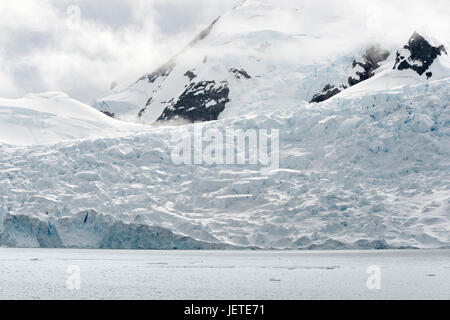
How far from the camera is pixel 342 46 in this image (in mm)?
93750

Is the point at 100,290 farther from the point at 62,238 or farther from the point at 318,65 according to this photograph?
the point at 318,65

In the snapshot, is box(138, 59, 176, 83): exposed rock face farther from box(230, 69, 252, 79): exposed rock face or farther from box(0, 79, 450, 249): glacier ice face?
box(0, 79, 450, 249): glacier ice face

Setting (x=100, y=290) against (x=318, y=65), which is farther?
(x=318, y=65)

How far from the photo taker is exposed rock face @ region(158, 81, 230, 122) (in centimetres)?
10300

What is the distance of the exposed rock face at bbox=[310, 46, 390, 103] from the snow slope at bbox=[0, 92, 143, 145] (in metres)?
24.9

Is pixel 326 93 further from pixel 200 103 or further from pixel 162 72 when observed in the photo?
pixel 162 72

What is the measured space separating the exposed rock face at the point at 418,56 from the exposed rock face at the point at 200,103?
3170cm

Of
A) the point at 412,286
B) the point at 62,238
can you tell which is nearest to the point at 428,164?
the point at 412,286

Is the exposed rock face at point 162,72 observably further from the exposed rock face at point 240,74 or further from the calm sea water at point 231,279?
the calm sea water at point 231,279

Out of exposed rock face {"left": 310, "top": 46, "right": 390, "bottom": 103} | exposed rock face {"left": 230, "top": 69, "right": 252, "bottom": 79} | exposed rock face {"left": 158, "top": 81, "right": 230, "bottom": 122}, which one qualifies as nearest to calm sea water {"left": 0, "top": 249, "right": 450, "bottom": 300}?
exposed rock face {"left": 310, "top": 46, "right": 390, "bottom": 103}

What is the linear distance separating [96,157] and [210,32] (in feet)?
248

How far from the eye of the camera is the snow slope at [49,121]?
60.6 m

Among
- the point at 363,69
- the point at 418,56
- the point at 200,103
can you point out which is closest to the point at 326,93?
the point at 363,69

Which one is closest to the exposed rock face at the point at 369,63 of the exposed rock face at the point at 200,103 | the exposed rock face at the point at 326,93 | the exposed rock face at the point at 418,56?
the exposed rock face at the point at 326,93
